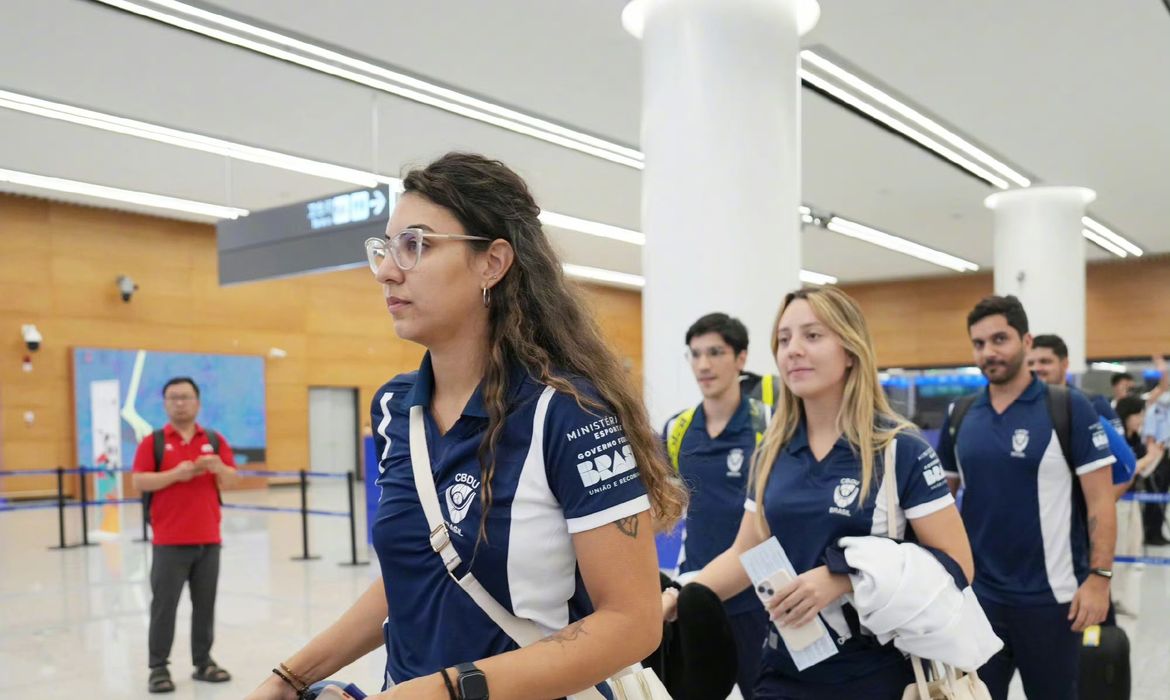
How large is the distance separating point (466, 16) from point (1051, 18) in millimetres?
5047

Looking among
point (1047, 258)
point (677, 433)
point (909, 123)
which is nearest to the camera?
point (677, 433)

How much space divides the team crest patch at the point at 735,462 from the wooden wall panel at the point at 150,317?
1047 cm

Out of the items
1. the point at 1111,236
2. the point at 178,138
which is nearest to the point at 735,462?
the point at 178,138

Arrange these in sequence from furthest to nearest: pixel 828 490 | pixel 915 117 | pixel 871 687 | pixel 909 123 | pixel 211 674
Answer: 1. pixel 909 123
2. pixel 915 117
3. pixel 211 674
4. pixel 828 490
5. pixel 871 687

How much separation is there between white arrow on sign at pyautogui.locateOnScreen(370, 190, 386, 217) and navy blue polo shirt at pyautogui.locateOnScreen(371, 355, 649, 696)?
7447mm

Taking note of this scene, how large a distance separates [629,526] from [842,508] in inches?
43.1

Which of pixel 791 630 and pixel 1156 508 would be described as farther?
pixel 1156 508

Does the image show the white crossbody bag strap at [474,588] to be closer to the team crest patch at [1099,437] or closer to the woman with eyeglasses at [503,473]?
the woman with eyeglasses at [503,473]

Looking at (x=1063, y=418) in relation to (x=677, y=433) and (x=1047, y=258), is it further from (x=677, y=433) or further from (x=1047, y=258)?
(x=1047, y=258)

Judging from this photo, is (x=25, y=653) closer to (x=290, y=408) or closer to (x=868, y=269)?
(x=290, y=408)

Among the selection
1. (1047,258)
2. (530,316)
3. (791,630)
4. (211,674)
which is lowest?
(211,674)

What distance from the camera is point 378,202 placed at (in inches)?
343

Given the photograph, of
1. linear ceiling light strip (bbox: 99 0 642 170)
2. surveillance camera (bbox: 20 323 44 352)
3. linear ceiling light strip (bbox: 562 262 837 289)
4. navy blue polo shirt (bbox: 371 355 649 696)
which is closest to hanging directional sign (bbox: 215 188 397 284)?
linear ceiling light strip (bbox: 99 0 642 170)

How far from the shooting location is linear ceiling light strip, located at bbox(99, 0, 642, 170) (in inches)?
314
